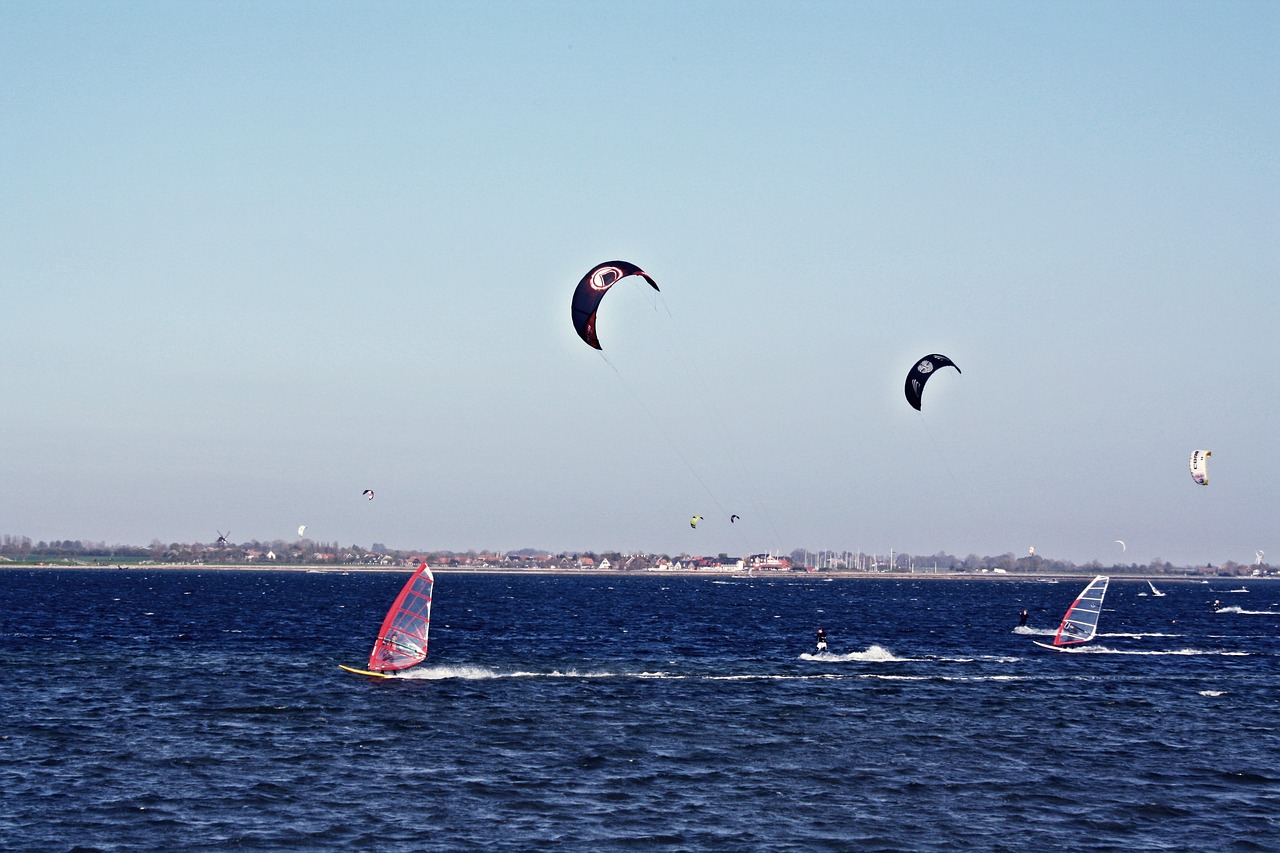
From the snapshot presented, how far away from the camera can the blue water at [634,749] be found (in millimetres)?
20844

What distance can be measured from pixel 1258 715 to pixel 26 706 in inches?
1333

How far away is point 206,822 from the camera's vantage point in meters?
20.9

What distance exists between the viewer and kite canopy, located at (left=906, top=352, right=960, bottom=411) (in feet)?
164

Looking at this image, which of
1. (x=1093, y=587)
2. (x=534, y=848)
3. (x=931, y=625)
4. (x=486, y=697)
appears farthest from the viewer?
(x=931, y=625)

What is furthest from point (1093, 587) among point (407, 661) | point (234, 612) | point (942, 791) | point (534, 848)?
point (234, 612)

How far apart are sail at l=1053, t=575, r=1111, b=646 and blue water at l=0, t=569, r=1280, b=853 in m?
4.26

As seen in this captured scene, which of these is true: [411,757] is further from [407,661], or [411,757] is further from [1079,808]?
[407,661]

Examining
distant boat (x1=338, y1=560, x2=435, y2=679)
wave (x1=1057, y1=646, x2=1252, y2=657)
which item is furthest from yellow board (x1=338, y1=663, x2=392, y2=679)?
wave (x1=1057, y1=646, x2=1252, y2=657)

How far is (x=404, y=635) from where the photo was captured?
42031 mm

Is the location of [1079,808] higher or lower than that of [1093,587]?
lower

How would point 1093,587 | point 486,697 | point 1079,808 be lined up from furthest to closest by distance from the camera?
point 1093,587 → point 486,697 → point 1079,808

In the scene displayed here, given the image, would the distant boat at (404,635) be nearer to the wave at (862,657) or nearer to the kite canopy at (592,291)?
the kite canopy at (592,291)

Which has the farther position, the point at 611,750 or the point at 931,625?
the point at 931,625

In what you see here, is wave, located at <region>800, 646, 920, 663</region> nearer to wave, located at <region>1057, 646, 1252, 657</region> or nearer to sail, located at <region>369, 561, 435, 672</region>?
wave, located at <region>1057, 646, 1252, 657</region>
